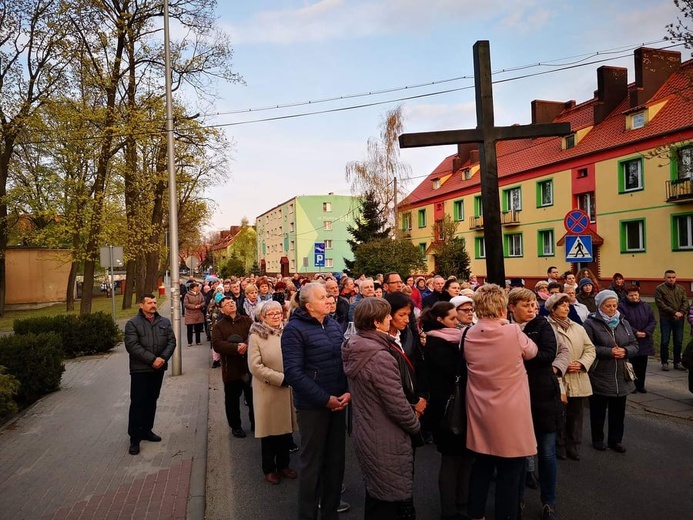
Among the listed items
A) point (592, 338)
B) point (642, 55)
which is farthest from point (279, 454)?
point (642, 55)

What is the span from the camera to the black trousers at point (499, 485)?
3.61 meters

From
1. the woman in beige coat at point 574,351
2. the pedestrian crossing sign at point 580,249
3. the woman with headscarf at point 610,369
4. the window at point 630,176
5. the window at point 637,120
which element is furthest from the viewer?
the window at point 637,120

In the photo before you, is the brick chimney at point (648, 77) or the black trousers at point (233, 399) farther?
the brick chimney at point (648, 77)

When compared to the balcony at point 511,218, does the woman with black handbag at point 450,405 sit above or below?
below

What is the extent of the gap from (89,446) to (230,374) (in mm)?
1888

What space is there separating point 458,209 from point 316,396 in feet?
126

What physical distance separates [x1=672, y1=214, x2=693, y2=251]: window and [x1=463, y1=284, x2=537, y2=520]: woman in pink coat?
78.5 feet

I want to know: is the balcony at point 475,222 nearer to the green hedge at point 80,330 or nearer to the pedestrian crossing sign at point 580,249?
the green hedge at point 80,330

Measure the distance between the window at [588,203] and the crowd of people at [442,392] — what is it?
82.0ft

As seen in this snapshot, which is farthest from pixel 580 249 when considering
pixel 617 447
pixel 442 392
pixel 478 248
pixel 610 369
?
pixel 478 248

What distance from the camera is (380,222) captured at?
34688mm

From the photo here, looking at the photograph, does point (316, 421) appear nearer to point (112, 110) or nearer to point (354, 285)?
point (354, 285)

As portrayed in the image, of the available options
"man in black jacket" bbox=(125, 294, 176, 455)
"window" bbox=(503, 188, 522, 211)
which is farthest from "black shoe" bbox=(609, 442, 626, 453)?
"window" bbox=(503, 188, 522, 211)

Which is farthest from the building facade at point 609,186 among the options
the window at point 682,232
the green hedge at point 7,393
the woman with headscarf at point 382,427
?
the green hedge at point 7,393
